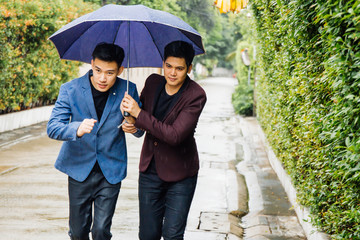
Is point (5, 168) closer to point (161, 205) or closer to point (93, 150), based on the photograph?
point (93, 150)

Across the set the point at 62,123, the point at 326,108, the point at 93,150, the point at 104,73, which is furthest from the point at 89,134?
the point at 326,108

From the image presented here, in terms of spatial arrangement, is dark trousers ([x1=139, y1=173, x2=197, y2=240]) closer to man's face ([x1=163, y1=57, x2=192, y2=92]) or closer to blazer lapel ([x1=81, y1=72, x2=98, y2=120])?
blazer lapel ([x1=81, y1=72, x2=98, y2=120])

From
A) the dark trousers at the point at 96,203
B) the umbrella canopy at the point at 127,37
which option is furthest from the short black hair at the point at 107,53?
the dark trousers at the point at 96,203

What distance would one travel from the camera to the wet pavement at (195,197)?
5945 mm

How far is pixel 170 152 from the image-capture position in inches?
154

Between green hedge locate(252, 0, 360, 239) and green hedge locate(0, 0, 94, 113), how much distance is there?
7215 millimetres

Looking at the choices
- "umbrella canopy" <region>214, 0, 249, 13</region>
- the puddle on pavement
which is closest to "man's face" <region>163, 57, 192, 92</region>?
the puddle on pavement

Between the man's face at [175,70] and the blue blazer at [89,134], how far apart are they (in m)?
0.45

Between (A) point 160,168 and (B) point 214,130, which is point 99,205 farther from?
(B) point 214,130

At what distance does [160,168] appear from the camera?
12.7 feet

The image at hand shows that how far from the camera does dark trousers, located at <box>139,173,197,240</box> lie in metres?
3.93

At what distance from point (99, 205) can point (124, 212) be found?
2785 mm

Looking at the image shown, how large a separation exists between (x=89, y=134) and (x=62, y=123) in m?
0.24

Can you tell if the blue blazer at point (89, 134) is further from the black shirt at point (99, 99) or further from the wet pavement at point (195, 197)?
the wet pavement at point (195, 197)
